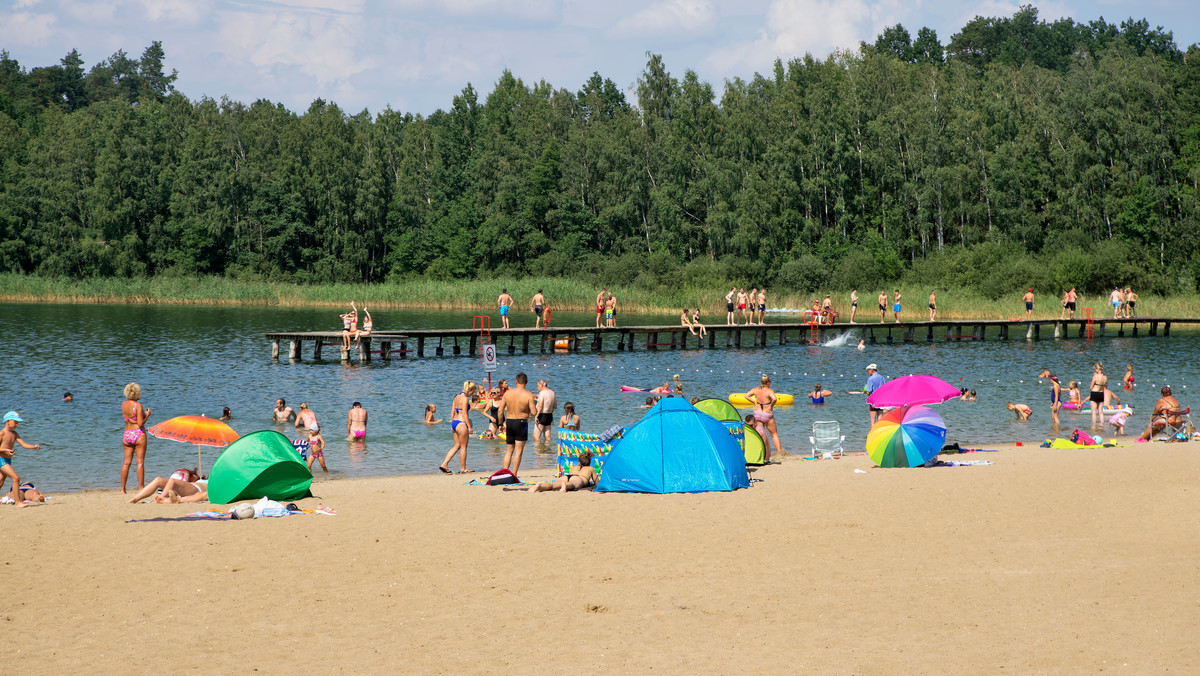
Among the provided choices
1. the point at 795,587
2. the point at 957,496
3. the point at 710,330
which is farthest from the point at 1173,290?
the point at 795,587

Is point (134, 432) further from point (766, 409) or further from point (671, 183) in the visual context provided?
point (671, 183)

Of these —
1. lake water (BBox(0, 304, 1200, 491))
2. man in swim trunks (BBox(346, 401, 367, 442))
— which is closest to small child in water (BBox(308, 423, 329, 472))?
lake water (BBox(0, 304, 1200, 491))

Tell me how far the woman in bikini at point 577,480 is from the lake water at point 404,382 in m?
3.68

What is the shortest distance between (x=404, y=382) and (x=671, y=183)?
4536 cm

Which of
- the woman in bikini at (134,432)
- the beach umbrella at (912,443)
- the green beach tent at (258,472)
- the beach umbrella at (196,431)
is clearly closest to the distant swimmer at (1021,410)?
the beach umbrella at (912,443)

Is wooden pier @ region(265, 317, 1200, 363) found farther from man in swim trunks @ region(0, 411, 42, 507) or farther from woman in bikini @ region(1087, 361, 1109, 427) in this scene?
man in swim trunks @ region(0, 411, 42, 507)

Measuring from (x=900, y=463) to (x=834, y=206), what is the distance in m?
54.5

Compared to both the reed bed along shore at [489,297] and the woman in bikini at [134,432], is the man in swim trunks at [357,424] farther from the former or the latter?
the reed bed along shore at [489,297]

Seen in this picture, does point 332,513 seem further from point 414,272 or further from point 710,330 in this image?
point 414,272

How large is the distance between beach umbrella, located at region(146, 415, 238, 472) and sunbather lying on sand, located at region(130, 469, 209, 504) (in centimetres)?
120

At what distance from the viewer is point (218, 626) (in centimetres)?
823

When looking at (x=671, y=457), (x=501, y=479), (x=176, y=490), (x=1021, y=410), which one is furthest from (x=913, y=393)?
(x=176, y=490)

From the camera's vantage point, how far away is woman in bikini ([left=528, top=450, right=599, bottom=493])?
13.6m

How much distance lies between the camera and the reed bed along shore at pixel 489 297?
53.6 meters
